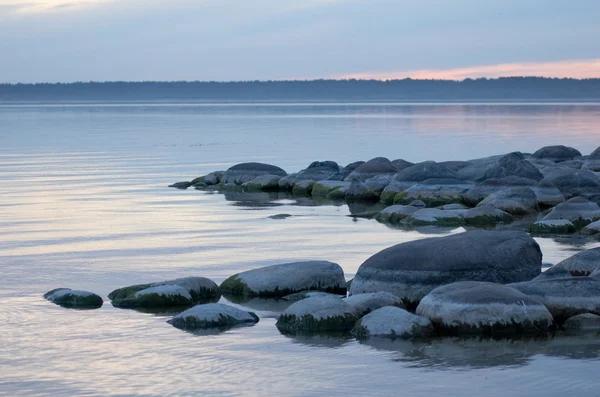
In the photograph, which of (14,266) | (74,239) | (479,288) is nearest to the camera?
(479,288)

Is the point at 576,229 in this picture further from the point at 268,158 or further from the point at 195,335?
the point at 268,158

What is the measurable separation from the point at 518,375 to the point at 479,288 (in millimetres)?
2002

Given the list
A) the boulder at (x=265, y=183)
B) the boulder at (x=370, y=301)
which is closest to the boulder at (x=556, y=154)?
the boulder at (x=265, y=183)

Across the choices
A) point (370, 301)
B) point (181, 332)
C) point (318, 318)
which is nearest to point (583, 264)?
point (370, 301)

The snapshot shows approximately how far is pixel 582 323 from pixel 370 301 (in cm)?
261

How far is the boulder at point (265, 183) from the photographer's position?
1286 inches

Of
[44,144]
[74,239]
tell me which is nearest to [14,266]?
[74,239]

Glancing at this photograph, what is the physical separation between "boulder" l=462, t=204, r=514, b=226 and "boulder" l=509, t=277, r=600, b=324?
30.9ft

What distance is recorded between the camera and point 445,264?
563 inches

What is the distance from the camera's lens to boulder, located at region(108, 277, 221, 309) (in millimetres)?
14438

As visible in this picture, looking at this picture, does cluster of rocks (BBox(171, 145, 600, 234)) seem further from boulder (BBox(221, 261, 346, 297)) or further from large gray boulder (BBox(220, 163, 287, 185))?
boulder (BBox(221, 261, 346, 297))

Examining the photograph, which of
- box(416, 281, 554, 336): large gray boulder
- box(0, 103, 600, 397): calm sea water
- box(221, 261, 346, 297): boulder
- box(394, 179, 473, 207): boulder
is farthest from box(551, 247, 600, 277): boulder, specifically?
box(394, 179, 473, 207): boulder

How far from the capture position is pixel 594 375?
10.9 metres

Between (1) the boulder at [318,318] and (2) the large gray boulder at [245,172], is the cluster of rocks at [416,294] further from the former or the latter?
(2) the large gray boulder at [245,172]
